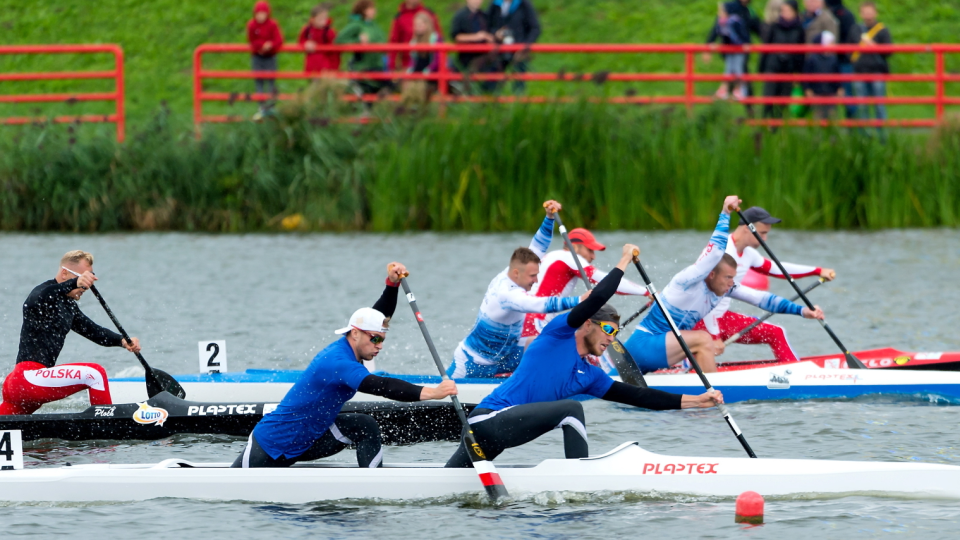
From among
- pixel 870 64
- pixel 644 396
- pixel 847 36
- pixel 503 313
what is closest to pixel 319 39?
pixel 847 36

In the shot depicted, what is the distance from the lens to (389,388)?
8.45m

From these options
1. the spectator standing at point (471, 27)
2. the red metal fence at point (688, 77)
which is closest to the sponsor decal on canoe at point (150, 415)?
the red metal fence at point (688, 77)

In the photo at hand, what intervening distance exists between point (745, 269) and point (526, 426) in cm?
470

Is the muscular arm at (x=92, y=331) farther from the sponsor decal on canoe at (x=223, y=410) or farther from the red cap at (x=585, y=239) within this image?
the red cap at (x=585, y=239)

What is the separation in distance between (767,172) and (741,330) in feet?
23.9

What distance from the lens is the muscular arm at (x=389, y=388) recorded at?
8422 mm

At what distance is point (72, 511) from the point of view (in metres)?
8.84

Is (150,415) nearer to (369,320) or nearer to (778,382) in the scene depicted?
(369,320)

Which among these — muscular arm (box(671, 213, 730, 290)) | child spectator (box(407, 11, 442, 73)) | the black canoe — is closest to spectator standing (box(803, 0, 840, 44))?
child spectator (box(407, 11, 442, 73))

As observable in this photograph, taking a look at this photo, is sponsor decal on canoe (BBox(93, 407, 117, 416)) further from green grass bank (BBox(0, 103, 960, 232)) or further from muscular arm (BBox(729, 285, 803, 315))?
green grass bank (BBox(0, 103, 960, 232))

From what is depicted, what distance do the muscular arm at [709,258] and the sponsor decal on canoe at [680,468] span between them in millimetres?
2844

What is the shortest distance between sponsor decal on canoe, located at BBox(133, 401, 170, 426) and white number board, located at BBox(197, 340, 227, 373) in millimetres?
1523

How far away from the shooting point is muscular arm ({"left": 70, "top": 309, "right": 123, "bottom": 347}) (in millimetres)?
10859

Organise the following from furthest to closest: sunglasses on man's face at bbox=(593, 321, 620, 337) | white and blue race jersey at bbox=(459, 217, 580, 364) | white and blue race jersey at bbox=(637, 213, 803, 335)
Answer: white and blue race jersey at bbox=(637, 213, 803, 335)
white and blue race jersey at bbox=(459, 217, 580, 364)
sunglasses on man's face at bbox=(593, 321, 620, 337)
